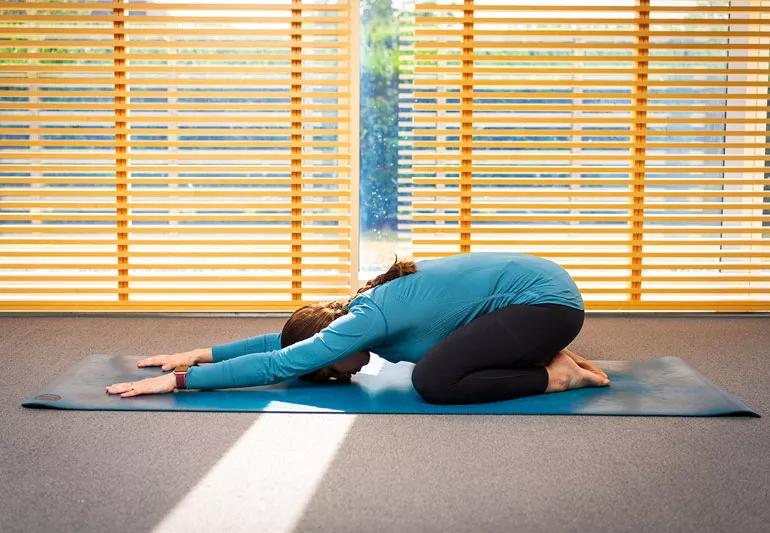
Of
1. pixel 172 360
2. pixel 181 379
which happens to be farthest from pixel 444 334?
pixel 172 360

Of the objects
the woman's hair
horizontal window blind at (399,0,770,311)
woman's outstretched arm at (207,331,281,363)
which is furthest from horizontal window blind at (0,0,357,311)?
the woman's hair

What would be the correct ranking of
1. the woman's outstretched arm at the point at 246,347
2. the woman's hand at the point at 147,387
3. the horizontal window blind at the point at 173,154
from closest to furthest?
1. the woman's hand at the point at 147,387
2. the woman's outstretched arm at the point at 246,347
3. the horizontal window blind at the point at 173,154

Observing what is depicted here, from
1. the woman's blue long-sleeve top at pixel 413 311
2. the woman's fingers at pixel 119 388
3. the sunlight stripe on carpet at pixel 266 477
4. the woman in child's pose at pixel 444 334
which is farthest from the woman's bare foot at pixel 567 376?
the woman's fingers at pixel 119 388

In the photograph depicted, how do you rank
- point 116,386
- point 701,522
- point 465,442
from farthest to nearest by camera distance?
point 116,386, point 465,442, point 701,522

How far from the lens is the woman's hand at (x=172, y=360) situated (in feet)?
12.7

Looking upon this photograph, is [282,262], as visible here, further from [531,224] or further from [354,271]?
[531,224]

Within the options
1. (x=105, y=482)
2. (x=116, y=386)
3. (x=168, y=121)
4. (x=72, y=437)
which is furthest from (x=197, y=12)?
(x=105, y=482)

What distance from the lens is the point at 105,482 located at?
265 cm

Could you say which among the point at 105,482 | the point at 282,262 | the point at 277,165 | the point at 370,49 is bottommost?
the point at 105,482

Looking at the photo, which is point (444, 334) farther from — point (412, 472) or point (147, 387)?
point (147, 387)

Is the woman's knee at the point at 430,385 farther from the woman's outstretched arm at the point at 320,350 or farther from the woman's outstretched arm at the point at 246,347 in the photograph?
the woman's outstretched arm at the point at 246,347

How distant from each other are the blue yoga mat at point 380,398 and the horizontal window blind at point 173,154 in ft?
6.03

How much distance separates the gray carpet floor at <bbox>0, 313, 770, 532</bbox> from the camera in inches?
94.3

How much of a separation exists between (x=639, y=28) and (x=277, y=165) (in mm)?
2375
